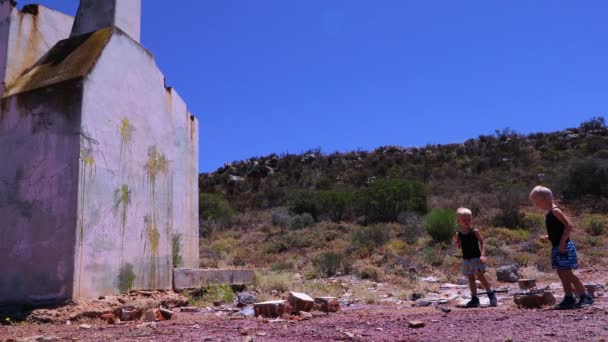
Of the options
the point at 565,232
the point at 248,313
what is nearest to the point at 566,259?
the point at 565,232

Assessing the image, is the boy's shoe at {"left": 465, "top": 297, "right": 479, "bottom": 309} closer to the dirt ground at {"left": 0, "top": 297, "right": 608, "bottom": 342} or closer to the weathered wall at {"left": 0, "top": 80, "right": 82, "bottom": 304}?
the dirt ground at {"left": 0, "top": 297, "right": 608, "bottom": 342}

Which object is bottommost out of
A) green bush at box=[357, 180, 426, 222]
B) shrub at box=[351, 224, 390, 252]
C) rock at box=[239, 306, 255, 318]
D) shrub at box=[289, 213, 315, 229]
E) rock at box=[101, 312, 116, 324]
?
rock at box=[239, 306, 255, 318]

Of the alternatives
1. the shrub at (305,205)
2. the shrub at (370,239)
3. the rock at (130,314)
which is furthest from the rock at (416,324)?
the shrub at (305,205)

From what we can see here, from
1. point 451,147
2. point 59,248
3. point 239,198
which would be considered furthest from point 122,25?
point 451,147

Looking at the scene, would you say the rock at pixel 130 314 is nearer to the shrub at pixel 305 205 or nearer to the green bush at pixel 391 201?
the green bush at pixel 391 201

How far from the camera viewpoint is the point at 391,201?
24.1m

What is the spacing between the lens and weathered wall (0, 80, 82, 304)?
5941 millimetres

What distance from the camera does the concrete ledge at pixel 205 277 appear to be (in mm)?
7828

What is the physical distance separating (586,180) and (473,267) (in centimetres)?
2099

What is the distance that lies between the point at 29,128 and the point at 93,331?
2.68 metres

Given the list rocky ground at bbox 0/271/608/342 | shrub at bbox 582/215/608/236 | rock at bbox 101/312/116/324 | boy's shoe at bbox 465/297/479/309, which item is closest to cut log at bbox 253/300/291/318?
rocky ground at bbox 0/271/608/342

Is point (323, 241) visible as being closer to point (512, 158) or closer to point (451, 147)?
point (512, 158)

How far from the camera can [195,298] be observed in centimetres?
799

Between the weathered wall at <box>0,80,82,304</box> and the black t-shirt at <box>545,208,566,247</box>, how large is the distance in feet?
17.4
